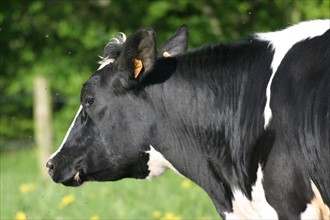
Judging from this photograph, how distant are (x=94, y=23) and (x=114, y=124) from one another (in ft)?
31.6

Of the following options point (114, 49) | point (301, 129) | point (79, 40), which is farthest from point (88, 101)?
point (79, 40)

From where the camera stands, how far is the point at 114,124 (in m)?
5.14

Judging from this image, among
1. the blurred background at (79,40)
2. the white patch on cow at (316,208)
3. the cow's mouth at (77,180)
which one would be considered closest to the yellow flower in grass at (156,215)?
the blurred background at (79,40)

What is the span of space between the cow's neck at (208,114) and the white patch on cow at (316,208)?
1.40 feet

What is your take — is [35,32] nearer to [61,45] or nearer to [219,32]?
[61,45]

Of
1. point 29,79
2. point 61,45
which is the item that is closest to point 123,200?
point 61,45

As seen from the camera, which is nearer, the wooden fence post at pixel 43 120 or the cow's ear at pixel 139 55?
the cow's ear at pixel 139 55

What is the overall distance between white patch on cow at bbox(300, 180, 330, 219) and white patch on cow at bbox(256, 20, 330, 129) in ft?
1.47

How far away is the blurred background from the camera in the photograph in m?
9.04

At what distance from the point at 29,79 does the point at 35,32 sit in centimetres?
Result: 464

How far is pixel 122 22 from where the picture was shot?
14188 millimetres

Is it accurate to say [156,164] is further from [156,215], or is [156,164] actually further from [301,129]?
[156,215]

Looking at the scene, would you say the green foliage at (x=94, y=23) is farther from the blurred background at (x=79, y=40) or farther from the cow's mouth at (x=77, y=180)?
the cow's mouth at (x=77, y=180)

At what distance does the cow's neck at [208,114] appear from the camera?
4.88 meters
